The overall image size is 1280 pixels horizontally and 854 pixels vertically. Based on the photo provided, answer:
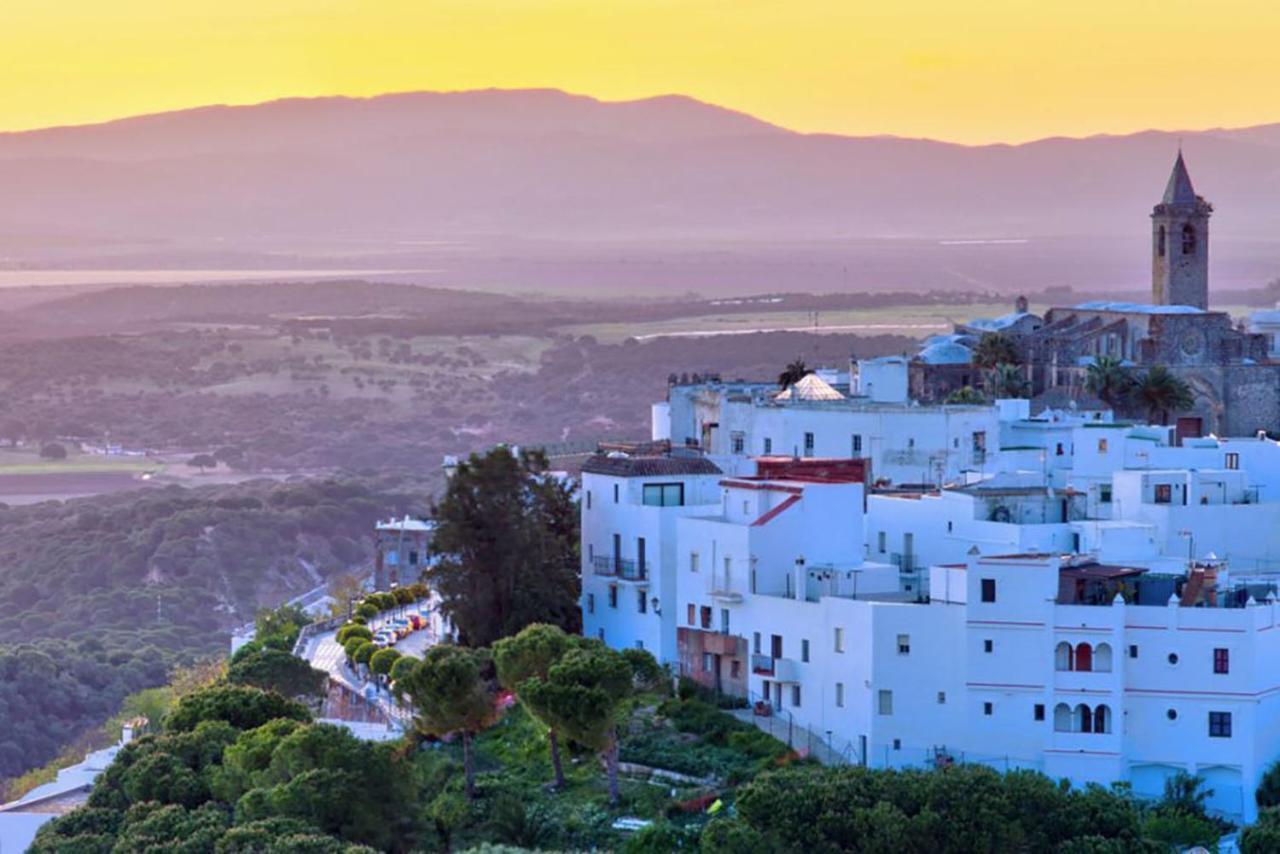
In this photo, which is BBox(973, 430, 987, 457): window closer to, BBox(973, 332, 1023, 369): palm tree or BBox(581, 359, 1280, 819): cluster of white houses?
BBox(581, 359, 1280, 819): cluster of white houses

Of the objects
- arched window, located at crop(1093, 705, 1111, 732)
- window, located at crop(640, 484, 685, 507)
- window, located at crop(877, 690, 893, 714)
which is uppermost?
window, located at crop(640, 484, 685, 507)

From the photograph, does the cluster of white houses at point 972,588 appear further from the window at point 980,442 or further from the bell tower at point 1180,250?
the bell tower at point 1180,250

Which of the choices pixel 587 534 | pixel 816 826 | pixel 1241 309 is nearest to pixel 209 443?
pixel 1241 309

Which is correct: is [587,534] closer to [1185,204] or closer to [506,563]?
[506,563]

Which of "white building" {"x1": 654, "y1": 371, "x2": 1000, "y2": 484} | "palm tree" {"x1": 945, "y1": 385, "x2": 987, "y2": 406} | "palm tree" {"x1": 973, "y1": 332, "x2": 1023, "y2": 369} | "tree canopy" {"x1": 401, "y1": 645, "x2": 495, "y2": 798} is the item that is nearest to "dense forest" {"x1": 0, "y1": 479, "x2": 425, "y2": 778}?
"palm tree" {"x1": 973, "y1": 332, "x2": 1023, "y2": 369}

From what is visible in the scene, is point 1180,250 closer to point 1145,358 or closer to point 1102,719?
point 1145,358

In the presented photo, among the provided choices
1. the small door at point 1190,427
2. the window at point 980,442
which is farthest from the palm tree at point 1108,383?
the window at point 980,442
